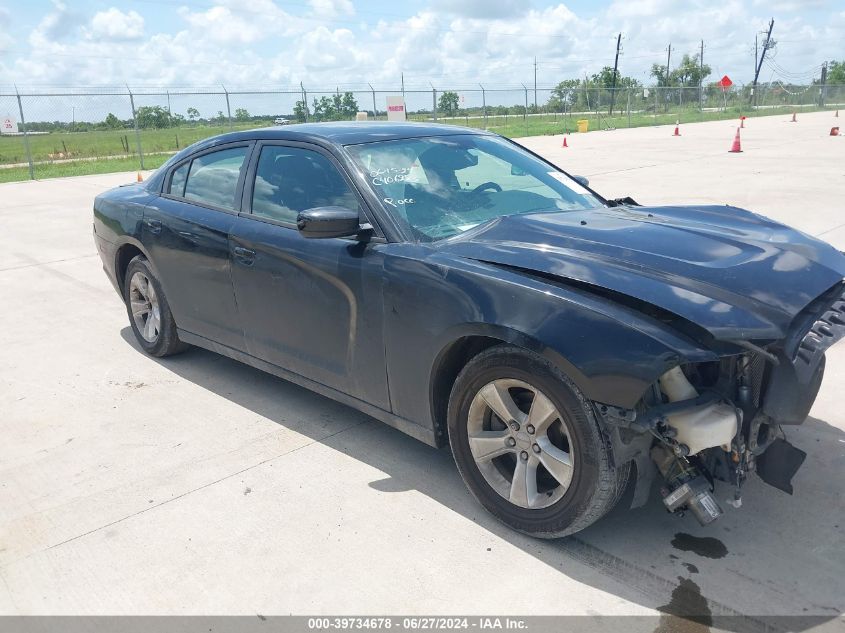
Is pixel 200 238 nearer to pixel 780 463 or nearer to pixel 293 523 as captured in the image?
pixel 293 523

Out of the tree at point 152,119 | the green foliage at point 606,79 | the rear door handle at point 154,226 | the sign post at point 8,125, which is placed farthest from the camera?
the green foliage at point 606,79

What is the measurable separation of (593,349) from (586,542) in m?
0.91

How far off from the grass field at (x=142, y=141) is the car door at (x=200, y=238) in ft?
58.6

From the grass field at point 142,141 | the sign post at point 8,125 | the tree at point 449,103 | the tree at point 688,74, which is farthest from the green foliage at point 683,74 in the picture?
the sign post at point 8,125

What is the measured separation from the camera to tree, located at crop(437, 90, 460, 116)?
32928mm

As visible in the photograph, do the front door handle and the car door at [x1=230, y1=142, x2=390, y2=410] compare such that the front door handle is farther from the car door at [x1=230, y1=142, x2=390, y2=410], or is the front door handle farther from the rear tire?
the rear tire

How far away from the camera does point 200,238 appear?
4.46 metres

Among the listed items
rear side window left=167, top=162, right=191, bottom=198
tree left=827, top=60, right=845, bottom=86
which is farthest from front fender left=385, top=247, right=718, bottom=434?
tree left=827, top=60, right=845, bottom=86

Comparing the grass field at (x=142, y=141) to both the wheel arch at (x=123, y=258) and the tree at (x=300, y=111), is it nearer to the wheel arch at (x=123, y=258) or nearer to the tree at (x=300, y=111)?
the tree at (x=300, y=111)

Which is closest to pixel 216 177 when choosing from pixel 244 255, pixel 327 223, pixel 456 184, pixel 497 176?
pixel 244 255

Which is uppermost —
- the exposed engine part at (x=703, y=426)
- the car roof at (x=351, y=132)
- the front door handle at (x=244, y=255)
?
the car roof at (x=351, y=132)

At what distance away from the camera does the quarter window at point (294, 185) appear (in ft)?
12.4

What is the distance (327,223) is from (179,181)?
202cm

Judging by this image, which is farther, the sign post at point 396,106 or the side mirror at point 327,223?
the sign post at point 396,106
